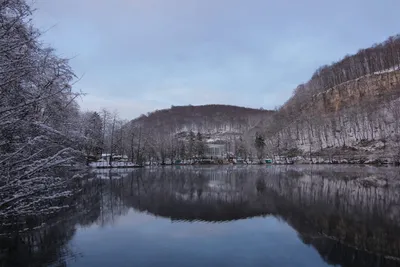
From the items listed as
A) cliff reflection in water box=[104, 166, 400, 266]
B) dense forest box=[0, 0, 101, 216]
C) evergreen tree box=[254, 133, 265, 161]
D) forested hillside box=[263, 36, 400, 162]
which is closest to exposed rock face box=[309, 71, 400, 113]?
forested hillside box=[263, 36, 400, 162]

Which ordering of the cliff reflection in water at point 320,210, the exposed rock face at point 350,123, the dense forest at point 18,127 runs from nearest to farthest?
the dense forest at point 18,127 → the cliff reflection in water at point 320,210 → the exposed rock face at point 350,123

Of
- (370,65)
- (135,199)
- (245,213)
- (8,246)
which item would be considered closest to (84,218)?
(8,246)

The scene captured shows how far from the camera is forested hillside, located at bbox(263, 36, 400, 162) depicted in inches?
3457

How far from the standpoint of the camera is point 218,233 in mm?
15523

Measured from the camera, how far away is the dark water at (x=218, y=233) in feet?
38.8

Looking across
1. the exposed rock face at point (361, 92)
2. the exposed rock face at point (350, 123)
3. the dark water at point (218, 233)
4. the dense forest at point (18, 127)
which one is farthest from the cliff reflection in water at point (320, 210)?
the exposed rock face at point (361, 92)

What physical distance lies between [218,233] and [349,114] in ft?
318

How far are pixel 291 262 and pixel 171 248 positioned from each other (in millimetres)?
4440

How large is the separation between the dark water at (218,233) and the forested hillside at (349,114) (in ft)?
177

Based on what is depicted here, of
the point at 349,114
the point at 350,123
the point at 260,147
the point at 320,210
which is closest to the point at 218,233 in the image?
the point at 320,210

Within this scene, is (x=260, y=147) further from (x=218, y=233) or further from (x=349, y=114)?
(x=218, y=233)

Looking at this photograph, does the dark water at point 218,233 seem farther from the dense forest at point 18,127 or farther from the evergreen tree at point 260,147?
the evergreen tree at point 260,147

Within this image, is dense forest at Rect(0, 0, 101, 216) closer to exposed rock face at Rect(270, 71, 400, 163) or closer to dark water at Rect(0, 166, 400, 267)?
dark water at Rect(0, 166, 400, 267)

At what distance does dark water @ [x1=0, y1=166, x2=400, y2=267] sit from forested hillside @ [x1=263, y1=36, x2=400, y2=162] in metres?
54.0
